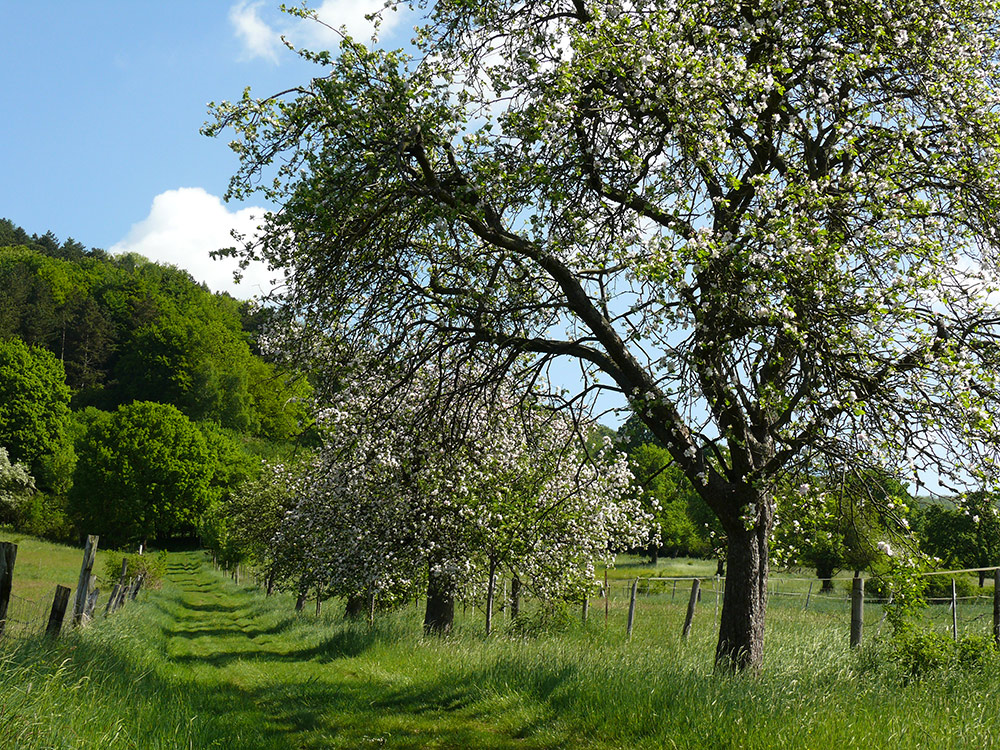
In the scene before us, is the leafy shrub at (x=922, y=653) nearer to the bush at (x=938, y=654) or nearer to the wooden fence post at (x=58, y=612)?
the bush at (x=938, y=654)

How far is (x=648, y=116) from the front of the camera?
A: 8.82 metres

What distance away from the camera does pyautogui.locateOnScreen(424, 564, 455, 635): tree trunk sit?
55.2 feet

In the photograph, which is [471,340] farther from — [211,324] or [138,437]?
[211,324]

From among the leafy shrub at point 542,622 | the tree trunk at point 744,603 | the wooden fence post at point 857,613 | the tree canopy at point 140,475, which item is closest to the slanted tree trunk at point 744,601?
the tree trunk at point 744,603

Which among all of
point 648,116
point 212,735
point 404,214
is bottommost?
point 212,735

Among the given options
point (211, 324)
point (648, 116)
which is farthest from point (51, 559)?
point (211, 324)

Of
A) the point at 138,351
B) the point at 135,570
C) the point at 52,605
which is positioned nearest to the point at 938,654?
the point at 52,605

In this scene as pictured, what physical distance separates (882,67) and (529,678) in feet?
29.6

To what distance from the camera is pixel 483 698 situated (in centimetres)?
990

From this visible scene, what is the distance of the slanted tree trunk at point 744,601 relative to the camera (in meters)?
9.24

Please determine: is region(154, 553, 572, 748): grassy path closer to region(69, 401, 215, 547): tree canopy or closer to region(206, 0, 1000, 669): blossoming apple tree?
region(206, 0, 1000, 669): blossoming apple tree

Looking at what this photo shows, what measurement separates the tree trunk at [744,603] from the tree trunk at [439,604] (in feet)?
27.6

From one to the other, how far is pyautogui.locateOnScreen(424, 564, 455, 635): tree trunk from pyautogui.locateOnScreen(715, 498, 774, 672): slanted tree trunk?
27.6 feet

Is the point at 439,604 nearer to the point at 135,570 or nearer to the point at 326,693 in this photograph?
the point at 326,693
